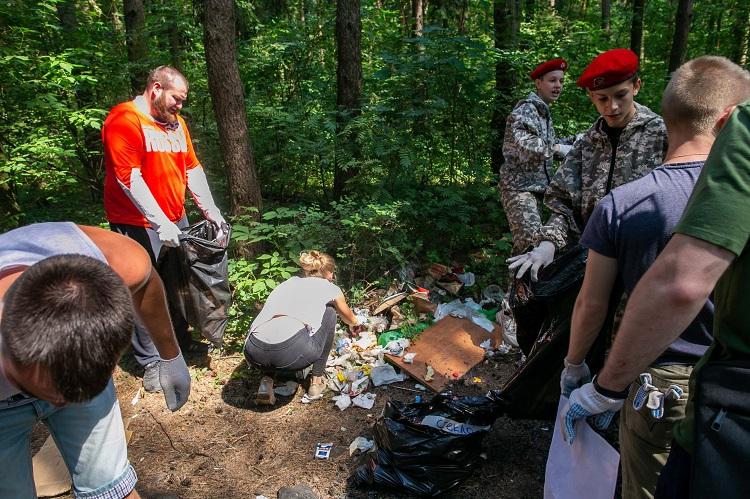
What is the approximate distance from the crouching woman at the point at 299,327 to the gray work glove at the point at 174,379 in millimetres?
973

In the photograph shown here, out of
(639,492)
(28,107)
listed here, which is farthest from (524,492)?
(28,107)

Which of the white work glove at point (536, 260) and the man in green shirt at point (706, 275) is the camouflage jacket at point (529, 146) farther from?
the man in green shirt at point (706, 275)

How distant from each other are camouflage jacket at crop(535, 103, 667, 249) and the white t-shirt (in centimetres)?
171

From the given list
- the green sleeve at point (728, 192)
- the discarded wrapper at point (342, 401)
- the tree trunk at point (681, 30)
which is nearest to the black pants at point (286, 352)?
the discarded wrapper at point (342, 401)

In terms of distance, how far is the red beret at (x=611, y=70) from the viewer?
2.51 m

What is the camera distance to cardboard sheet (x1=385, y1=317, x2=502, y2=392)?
12.5 feet

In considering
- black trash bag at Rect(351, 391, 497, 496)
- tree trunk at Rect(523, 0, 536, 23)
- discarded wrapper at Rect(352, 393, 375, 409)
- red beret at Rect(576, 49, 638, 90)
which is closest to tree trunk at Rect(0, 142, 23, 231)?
discarded wrapper at Rect(352, 393, 375, 409)

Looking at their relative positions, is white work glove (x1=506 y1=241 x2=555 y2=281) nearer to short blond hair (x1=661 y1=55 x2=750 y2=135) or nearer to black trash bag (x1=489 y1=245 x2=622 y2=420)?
black trash bag (x1=489 y1=245 x2=622 y2=420)

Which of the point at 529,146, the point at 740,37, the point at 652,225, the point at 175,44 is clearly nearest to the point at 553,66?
the point at 529,146

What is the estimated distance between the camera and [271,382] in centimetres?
364

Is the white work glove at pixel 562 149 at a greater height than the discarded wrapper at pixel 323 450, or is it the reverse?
the white work glove at pixel 562 149

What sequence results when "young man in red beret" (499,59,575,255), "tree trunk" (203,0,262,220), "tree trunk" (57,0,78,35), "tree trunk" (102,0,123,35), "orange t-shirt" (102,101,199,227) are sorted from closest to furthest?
"orange t-shirt" (102,101,199,227) → "young man in red beret" (499,59,575,255) → "tree trunk" (203,0,262,220) → "tree trunk" (57,0,78,35) → "tree trunk" (102,0,123,35)

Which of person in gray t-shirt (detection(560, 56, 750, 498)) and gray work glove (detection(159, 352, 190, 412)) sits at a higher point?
person in gray t-shirt (detection(560, 56, 750, 498))

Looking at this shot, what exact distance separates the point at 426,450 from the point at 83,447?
1.64 meters
